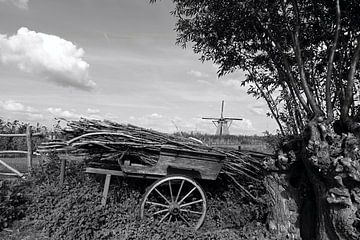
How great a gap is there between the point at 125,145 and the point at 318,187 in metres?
2.88

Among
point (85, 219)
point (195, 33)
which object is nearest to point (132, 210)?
point (85, 219)

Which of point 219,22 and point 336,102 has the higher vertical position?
point 219,22

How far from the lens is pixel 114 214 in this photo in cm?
511

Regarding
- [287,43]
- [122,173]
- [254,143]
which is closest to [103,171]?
[122,173]

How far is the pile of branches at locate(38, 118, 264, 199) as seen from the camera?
5.24m

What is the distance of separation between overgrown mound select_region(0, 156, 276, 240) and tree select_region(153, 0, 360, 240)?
1.10 metres

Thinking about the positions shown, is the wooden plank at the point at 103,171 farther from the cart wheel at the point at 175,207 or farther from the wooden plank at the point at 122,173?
the cart wheel at the point at 175,207

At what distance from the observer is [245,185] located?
6.06m

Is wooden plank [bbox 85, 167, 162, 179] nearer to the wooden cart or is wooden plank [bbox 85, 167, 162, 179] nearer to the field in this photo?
the wooden cart

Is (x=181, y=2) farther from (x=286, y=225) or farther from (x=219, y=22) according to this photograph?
(x=286, y=225)

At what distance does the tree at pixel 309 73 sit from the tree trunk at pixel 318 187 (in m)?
0.01

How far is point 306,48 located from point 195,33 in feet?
7.92

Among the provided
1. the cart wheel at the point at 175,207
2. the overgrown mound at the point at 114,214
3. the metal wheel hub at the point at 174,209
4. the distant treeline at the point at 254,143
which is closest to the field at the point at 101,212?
the overgrown mound at the point at 114,214

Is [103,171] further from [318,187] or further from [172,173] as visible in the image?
[318,187]
